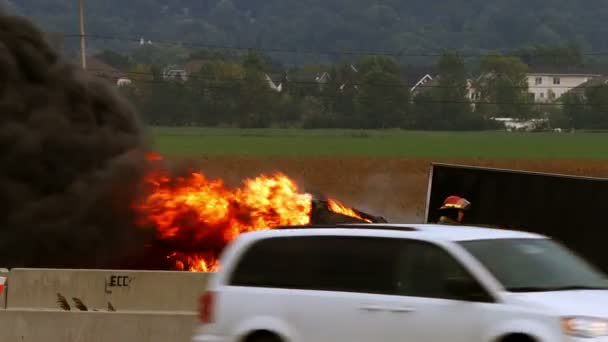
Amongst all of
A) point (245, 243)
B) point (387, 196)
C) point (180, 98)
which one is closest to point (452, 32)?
point (180, 98)

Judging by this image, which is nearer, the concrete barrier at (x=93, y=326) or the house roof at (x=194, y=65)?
the concrete barrier at (x=93, y=326)

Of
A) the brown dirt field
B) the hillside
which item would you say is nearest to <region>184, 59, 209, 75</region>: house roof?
the brown dirt field

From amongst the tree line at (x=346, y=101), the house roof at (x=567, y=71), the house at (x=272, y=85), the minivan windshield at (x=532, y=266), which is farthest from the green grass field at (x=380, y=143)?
the minivan windshield at (x=532, y=266)

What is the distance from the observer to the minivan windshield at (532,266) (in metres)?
10.6

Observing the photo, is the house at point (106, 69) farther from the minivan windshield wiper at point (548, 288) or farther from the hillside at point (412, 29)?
the hillside at point (412, 29)

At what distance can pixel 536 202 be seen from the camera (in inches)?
779

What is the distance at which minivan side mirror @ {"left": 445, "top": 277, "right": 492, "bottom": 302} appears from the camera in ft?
34.2

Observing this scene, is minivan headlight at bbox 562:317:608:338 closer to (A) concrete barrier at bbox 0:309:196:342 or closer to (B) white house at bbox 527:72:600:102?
(A) concrete barrier at bbox 0:309:196:342

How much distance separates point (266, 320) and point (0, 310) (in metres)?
5.40

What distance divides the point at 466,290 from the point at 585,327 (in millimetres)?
936

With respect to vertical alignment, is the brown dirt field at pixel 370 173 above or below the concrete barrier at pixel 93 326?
below

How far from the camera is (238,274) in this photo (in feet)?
38.8

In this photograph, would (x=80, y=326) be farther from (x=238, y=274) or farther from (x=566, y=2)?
(x=566, y=2)

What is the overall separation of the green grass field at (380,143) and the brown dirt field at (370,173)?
472 cm
